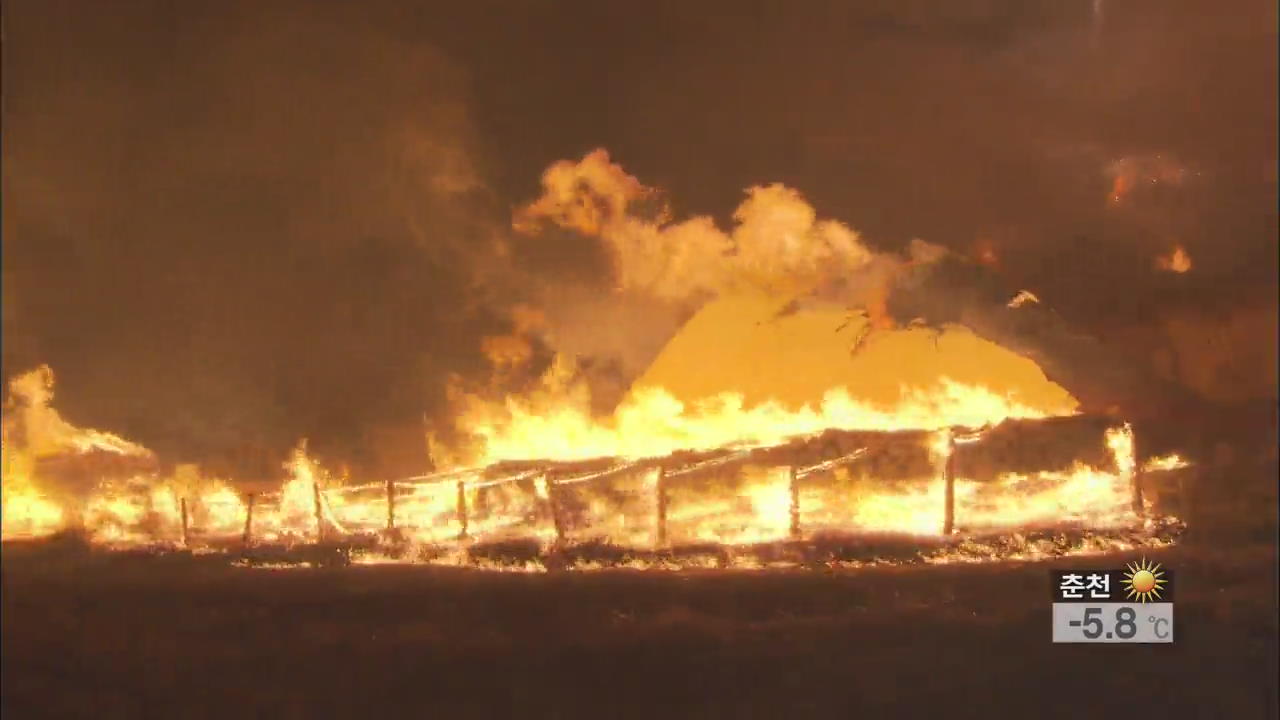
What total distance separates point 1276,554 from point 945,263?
1.44 meters

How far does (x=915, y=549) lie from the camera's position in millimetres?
3266

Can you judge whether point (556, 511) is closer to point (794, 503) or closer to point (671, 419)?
Result: point (671, 419)

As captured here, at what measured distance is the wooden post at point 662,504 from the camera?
3.31 meters

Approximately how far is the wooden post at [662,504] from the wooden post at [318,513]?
46.6 inches

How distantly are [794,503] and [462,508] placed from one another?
1147 mm

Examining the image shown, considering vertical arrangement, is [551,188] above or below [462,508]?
above

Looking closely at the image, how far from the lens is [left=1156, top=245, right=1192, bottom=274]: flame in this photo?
3.27m

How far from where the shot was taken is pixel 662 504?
332cm
